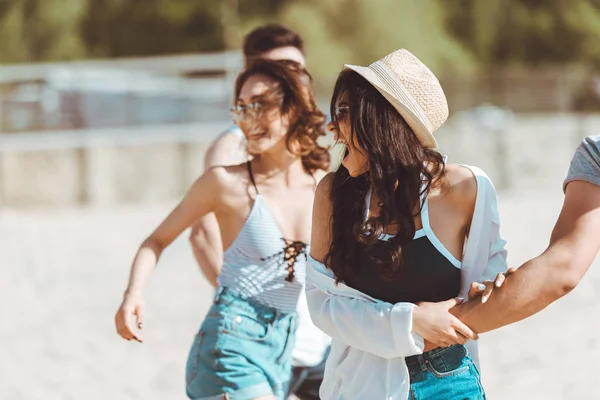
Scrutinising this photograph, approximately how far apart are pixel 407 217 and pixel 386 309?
208mm

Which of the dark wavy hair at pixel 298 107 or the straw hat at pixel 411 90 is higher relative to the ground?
the straw hat at pixel 411 90

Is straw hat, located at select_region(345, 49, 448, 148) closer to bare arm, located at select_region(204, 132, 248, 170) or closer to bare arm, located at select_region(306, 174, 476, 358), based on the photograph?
bare arm, located at select_region(306, 174, 476, 358)

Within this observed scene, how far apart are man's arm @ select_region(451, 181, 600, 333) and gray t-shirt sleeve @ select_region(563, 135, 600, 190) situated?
13 mm

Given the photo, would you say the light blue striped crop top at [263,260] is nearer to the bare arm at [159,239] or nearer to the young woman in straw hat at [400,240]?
the bare arm at [159,239]

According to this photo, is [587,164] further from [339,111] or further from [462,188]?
[339,111]

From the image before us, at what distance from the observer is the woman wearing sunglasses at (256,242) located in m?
2.85

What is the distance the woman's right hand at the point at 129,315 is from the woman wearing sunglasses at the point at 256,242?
0.07ft

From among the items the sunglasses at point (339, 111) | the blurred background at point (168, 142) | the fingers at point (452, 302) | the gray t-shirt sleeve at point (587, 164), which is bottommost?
the blurred background at point (168, 142)

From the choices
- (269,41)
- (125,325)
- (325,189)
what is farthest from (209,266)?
(325,189)

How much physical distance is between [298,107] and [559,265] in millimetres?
1314

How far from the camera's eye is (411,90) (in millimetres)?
2186

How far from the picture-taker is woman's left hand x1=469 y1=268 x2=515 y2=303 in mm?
2066

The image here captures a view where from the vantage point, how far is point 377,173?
→ 2158 mm

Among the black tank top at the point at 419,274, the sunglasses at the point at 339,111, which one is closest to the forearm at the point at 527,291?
the black tank top at the point at 419,274
